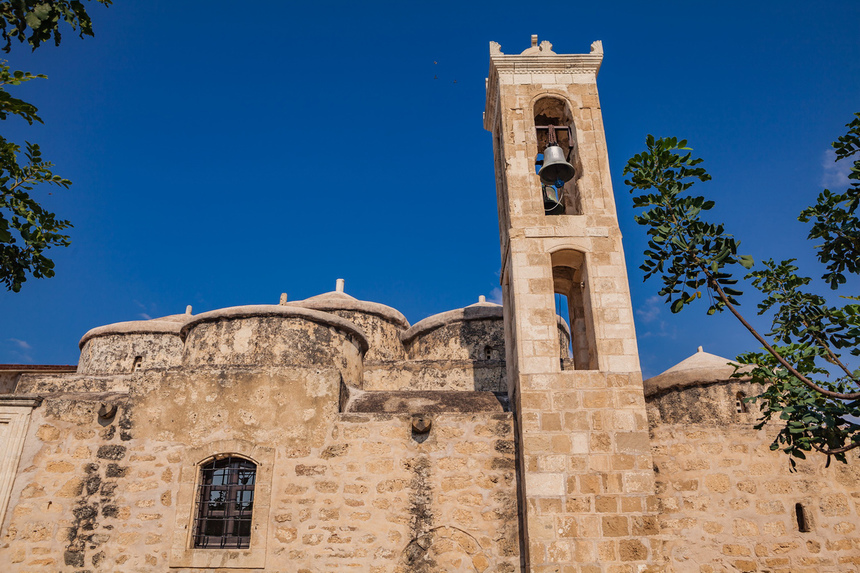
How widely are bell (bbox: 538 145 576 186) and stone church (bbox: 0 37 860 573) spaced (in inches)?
0.9

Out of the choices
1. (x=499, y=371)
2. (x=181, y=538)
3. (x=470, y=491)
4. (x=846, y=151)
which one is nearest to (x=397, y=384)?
(x=499, y=371)

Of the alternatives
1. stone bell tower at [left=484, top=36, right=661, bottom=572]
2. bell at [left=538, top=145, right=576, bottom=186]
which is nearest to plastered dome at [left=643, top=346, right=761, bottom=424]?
stone bell tower at [left=484, top=36, right=661, bottom=572]

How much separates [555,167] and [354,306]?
5.33 meters

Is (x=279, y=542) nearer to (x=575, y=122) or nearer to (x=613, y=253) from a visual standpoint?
(x=613, y=253)

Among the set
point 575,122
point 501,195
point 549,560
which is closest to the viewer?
point 549,560

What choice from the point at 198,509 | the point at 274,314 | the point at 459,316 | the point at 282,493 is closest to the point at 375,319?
the point at 459,316

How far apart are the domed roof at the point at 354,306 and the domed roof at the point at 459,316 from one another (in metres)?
0.47

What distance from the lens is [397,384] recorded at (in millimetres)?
8914

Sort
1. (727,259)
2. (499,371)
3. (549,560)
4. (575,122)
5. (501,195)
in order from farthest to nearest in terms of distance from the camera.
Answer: (499,371) → (501,195) → (575,122) → (549,560) → (727,259)

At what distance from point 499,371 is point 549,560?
3615 millimetres

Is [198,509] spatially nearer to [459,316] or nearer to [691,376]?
[459,316]

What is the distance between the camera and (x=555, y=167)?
6781 mm

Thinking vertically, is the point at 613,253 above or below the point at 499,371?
above

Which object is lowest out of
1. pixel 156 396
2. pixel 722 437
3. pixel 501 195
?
pixel 722 437
